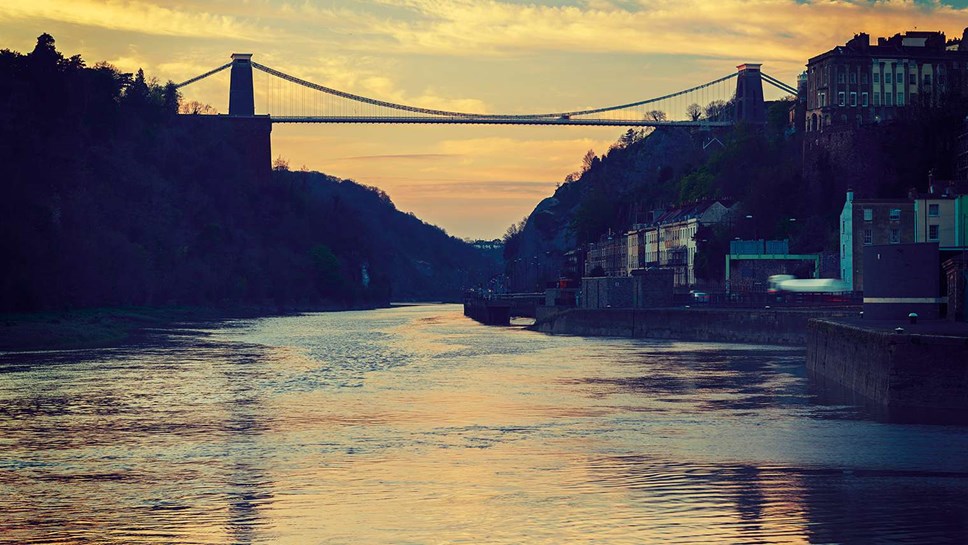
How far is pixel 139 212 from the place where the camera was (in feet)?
424

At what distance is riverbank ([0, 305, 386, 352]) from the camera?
59.2 meters

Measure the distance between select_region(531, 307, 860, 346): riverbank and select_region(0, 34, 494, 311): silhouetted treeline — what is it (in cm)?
2993

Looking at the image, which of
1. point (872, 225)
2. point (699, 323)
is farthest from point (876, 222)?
point (699, 323)

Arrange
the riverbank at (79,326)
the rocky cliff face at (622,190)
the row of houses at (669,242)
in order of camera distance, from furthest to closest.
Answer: the rocky cliff face at (622,190) → the row of houses at (669,242) → the riverbank at (79,326)

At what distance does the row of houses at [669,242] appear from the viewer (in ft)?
349

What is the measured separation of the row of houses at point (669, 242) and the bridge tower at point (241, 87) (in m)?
45.7

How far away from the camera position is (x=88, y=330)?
6656 centimetres

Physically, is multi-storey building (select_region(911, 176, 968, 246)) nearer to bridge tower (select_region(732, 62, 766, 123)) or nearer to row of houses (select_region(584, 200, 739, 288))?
row of houses (select_region(584, 200, 739, 288))

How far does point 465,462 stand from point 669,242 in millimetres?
93296

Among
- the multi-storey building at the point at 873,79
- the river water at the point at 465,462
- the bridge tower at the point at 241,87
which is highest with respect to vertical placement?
the bridge tower at the point at 241,87

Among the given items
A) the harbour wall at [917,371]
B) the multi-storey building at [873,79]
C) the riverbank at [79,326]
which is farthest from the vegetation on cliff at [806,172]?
the harbour wall at [917,371]

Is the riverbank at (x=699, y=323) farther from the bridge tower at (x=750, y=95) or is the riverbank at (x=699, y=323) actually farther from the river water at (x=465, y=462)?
the bridge tower at (x=750, y=95)

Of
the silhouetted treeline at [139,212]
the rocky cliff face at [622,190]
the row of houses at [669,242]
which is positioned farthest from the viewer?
the rocky cliff face at [622,190]

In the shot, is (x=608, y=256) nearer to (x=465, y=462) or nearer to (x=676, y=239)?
(x=676, y=239)
